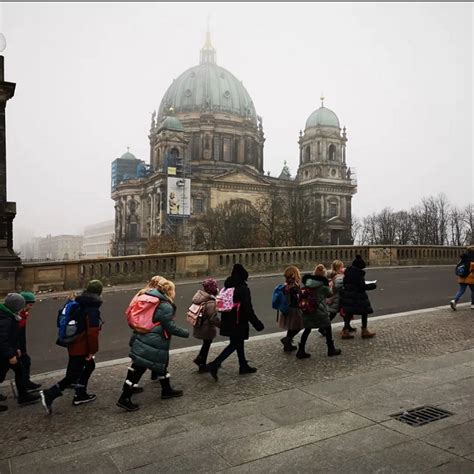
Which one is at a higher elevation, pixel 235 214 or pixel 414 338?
pixel 235 214

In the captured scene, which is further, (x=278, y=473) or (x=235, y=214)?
(x=235, y=214)

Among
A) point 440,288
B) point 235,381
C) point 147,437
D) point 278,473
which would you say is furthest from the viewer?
point 440,288

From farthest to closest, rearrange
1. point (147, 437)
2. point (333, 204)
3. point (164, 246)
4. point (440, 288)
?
point (333, 204) → point (164, 246) → point (440, 288) → point (147, 437)

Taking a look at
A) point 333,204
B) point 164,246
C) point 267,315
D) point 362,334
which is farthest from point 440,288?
point 333,204

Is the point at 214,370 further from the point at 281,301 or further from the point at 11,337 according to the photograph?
the point at 11,337

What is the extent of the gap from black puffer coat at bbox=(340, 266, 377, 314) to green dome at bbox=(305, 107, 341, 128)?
7815 cm

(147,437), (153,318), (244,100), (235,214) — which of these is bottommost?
(147,437)

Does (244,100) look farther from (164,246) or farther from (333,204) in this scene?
(164,246)

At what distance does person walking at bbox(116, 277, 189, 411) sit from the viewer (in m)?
5.84

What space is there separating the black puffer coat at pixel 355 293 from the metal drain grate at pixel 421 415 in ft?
11.7

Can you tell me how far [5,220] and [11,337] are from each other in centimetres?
1105

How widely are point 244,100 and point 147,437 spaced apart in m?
89.7

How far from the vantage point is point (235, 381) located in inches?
268

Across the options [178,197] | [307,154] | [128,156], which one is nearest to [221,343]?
[178,197]
